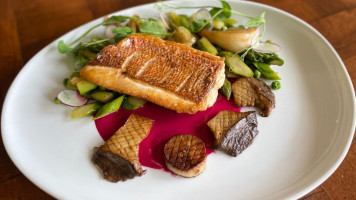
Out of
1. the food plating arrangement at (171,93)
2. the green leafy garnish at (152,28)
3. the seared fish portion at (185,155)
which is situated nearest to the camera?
the seared fish portion at (185,155)

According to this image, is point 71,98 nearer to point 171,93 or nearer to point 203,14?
point 171,93

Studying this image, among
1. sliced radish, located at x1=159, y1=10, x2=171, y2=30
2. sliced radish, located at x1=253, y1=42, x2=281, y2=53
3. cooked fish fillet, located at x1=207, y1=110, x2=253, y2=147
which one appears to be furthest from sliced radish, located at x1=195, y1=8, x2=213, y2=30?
cooked fish fillet, located at x1=207, y1=110, x2=253, y2=147

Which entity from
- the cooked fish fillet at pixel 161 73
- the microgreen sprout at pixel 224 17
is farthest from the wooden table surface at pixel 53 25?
the cooked fish fillet at pixel 161 73

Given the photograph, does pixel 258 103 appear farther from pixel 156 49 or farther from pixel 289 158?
pixel 156 49

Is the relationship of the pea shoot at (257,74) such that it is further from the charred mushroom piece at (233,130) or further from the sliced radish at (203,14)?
the sliced radish at (203,14)

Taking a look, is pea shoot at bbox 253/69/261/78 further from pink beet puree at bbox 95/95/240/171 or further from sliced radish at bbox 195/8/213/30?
sliced radish at bbox 195/8/213/30

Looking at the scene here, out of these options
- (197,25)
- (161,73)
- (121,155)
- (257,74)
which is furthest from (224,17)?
(121,155)
